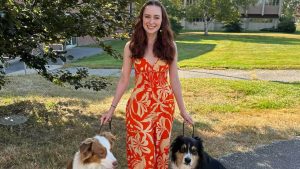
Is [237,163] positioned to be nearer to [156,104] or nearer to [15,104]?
[156,104]

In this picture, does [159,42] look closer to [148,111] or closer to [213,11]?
[148,111]

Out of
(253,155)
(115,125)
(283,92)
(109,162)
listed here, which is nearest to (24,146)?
(115,125)

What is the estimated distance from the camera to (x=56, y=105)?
8.36m

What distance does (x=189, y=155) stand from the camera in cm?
439

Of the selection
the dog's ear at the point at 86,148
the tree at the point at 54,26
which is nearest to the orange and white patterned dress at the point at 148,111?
the dog's ear at the point at 86,148

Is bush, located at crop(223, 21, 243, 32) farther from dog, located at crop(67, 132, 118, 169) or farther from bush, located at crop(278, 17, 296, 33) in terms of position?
dog, located at crop(67, 132, 118, 169)

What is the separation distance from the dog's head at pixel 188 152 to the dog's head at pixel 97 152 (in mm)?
1009

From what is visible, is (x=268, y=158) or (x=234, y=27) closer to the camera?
(x=268, y=158)

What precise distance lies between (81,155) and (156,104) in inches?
40.0

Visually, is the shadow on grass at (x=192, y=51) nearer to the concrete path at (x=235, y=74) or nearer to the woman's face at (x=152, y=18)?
the concrete path at (x=235, y=74)

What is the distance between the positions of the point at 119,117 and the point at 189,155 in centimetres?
369

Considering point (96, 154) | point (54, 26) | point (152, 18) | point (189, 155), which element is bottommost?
point (189, 155)

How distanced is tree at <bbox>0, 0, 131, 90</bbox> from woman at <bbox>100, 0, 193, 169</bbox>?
5.05ft

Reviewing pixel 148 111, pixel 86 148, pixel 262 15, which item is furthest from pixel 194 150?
pixel 262 15
